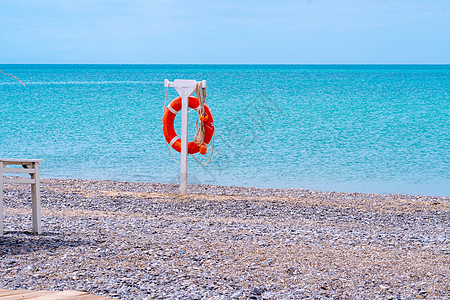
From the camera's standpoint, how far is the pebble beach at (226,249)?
294cm

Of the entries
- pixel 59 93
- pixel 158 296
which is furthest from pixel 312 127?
pixel 59 93

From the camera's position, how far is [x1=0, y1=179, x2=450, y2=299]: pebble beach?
9.65ft

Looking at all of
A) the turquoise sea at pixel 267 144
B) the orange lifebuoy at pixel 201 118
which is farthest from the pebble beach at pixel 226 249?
the turquoise sea at pixel 267 144

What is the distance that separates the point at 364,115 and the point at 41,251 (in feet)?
70.3

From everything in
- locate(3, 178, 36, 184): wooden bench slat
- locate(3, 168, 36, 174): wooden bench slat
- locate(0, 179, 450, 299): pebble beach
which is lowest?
locate(0, 179, 450, 299): pebble beach

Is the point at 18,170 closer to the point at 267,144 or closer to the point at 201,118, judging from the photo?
the point at 201,118

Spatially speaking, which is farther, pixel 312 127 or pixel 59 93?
pixel 59 93

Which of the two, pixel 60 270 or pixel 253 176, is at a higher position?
pixel 60 270

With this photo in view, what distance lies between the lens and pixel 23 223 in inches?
177

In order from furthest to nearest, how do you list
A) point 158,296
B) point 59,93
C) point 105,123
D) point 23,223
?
point 59,93 → point 105,123 → point 23,223 → point 158,296

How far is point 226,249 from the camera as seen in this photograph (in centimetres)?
375

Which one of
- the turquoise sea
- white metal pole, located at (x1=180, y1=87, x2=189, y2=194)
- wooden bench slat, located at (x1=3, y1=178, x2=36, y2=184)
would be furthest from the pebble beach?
the turquoise sea

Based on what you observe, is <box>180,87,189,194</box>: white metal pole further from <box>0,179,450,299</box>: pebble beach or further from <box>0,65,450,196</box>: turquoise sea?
<box>0,65,450,196</box>: turquoise sea

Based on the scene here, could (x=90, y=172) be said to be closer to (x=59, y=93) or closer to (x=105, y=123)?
(x=105, y=123)
